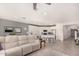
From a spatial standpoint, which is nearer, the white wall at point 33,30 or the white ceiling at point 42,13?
the white ceiling at point 42,13

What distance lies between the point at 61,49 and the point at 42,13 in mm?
903

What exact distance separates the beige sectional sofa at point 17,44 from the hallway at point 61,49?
266mm

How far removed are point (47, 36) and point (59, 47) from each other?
1.22ft

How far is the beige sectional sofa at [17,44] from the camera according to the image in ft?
6.93

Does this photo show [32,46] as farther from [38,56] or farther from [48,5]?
[48,5]

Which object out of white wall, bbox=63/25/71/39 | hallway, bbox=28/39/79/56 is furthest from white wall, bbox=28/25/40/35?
white wall, bbox=63/25/71/39

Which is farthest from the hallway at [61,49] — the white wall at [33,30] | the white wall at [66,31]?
the white wall at [33,30]

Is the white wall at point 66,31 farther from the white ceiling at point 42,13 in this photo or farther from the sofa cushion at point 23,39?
the sofa cushion at point 23,39

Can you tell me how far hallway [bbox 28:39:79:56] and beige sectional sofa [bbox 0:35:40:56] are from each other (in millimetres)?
266

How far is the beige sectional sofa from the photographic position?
83.2 inches

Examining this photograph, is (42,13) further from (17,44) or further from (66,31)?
(17,44)

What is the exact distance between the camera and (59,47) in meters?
2.18

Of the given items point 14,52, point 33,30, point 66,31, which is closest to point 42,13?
point 33,30

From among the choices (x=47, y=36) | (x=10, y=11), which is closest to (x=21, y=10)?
(x=10, y=11)
